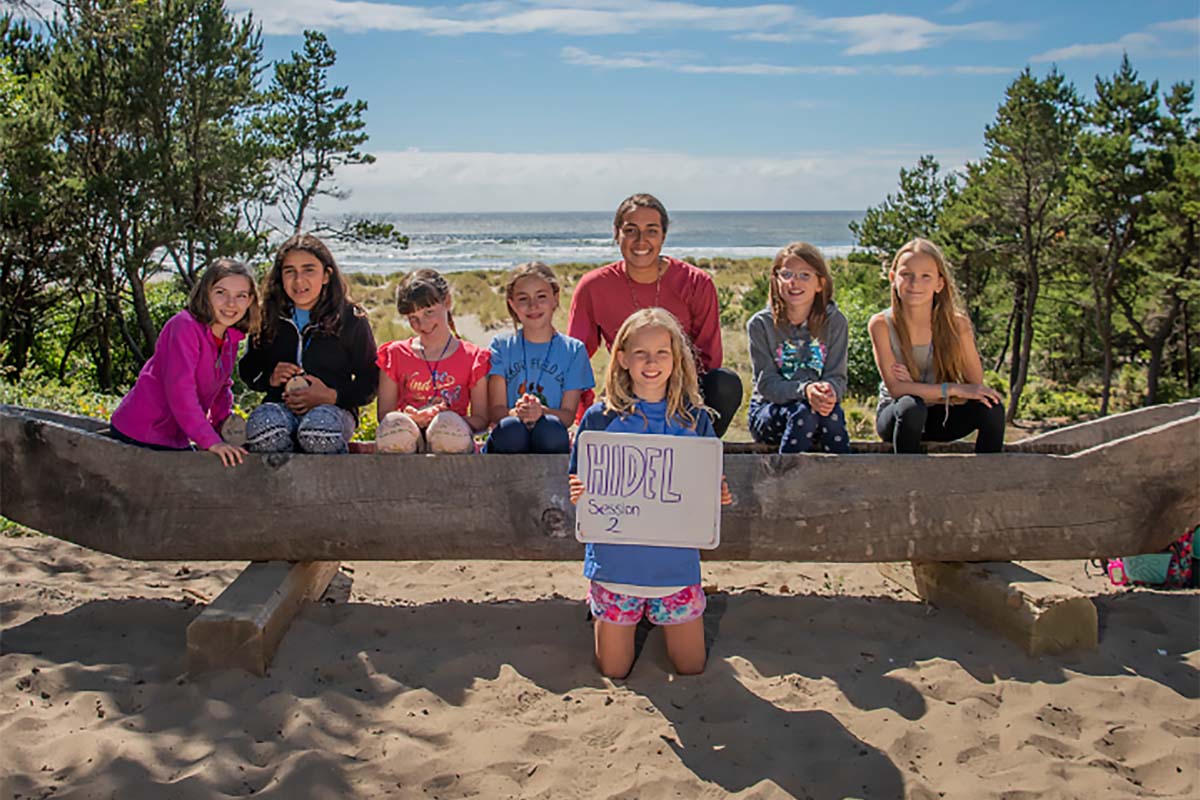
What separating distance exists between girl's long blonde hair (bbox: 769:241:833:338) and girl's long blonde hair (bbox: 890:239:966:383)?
0.36 meters

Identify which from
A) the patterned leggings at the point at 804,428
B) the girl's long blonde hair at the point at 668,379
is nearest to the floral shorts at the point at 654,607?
the girl's long blonde hair at the point at 668,379

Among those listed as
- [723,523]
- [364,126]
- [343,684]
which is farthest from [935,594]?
[364,126]

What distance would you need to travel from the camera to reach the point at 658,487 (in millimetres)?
3238

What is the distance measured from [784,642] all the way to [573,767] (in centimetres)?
123

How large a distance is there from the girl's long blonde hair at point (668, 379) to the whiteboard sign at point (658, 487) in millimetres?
160

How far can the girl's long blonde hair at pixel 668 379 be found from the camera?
10.9ft

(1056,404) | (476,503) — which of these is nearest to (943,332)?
(476,503)

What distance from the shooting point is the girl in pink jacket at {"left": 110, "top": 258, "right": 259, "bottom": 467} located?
12.2ft

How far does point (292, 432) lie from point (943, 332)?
301 cm

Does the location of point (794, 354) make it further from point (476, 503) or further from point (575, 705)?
point (575, 705)

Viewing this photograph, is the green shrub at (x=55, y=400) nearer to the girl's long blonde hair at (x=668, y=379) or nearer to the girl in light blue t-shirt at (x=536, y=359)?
the girl in light blue t-shirt at (x=536, y=359)

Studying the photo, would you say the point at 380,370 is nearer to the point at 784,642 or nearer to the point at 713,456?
the point at 713,456

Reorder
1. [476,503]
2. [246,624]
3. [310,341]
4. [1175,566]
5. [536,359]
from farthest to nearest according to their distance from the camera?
[1175,566], [310,341], [536,359], [476,503], [246,624]

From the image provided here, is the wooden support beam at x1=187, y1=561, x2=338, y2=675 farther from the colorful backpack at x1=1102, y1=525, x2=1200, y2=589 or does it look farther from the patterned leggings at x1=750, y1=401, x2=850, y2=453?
the colorful backpack at x1=1102, y1=525, x2=1200, y2=589
